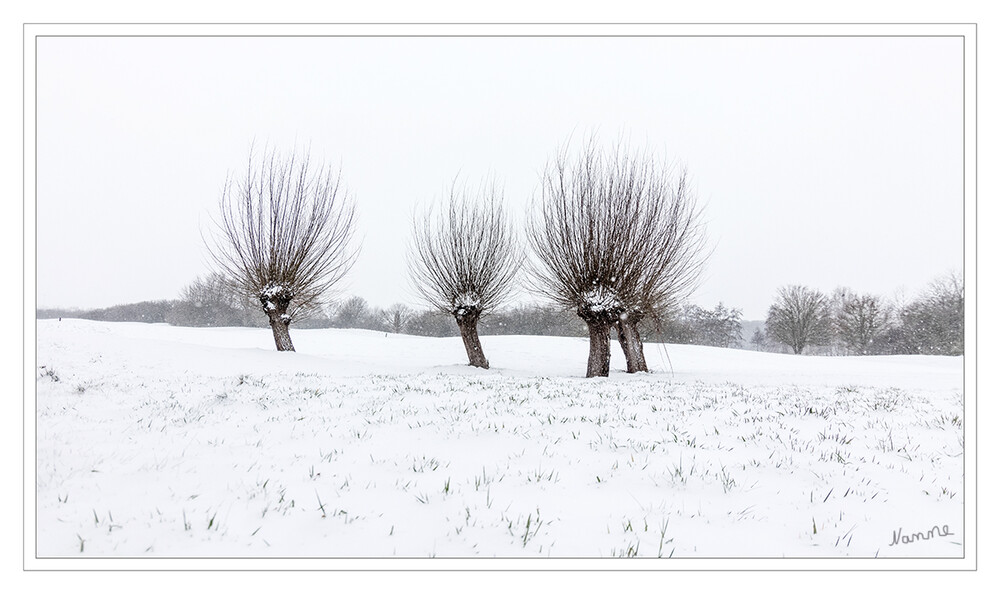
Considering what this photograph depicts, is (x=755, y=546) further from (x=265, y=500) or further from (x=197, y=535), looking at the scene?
(x=197, y=535)

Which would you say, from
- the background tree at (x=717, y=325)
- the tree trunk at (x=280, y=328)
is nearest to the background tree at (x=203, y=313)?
the tree trunk at (x=280, y=328)

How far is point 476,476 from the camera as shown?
10.3 ft

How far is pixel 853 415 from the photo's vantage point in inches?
221

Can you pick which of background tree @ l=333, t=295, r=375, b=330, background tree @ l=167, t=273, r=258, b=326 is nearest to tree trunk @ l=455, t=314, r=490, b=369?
background tree @ l=167, t=273, r=258, b=326

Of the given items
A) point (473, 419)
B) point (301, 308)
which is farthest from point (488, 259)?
point (473, 419)

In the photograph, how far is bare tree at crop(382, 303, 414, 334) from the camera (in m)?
48.9

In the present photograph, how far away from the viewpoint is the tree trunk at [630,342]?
1295 cm

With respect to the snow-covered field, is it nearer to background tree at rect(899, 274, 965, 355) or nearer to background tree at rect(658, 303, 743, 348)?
background tree at rect(899, 274, 965, 355)

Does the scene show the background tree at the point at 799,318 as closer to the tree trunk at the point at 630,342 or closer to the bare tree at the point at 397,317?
the tree trunk at the point at 630,342

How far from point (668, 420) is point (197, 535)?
460 cm

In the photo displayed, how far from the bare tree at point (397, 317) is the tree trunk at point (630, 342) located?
37.4m

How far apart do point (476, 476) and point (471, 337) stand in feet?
37.8
